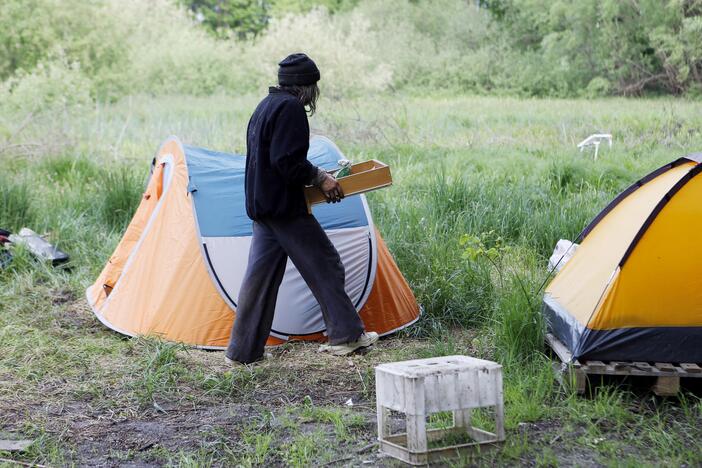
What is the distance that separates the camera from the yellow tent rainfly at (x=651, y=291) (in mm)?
4438

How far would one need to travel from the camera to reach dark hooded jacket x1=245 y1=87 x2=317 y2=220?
494 cm

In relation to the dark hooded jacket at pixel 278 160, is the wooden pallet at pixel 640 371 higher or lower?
lower

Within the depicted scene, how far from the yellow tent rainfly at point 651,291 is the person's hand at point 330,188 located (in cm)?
148

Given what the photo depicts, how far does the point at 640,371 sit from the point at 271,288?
2150 mm

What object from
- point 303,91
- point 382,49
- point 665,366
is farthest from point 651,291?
point 382,49

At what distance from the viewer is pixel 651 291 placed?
4.47 m

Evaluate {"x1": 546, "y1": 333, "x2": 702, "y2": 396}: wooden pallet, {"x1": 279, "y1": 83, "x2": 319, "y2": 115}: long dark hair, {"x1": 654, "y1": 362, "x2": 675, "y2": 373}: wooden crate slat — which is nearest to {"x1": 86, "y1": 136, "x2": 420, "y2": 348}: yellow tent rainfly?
{"x1": 279, "y1": 83, "x2": 319, "y2": 115}: long dark hair

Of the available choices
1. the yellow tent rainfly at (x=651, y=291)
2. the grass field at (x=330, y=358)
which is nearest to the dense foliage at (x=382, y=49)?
the grass field at (x=330, y=358)

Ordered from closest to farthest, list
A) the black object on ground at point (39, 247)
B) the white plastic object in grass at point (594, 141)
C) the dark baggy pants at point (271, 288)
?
the dark baggy pants at point (271, 288) < the black object on ground at point (39, 247) < the white plastic object in grass at point (594, 141)

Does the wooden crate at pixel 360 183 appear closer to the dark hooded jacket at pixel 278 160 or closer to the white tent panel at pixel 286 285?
the dark hooded jacket at pixel 278 160

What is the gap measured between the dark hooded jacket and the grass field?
3.18ft

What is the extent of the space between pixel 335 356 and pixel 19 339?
2.17 metres

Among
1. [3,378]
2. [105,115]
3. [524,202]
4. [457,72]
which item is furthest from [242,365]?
[457,72]

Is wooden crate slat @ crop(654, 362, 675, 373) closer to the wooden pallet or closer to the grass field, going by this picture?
the wooden pallet
